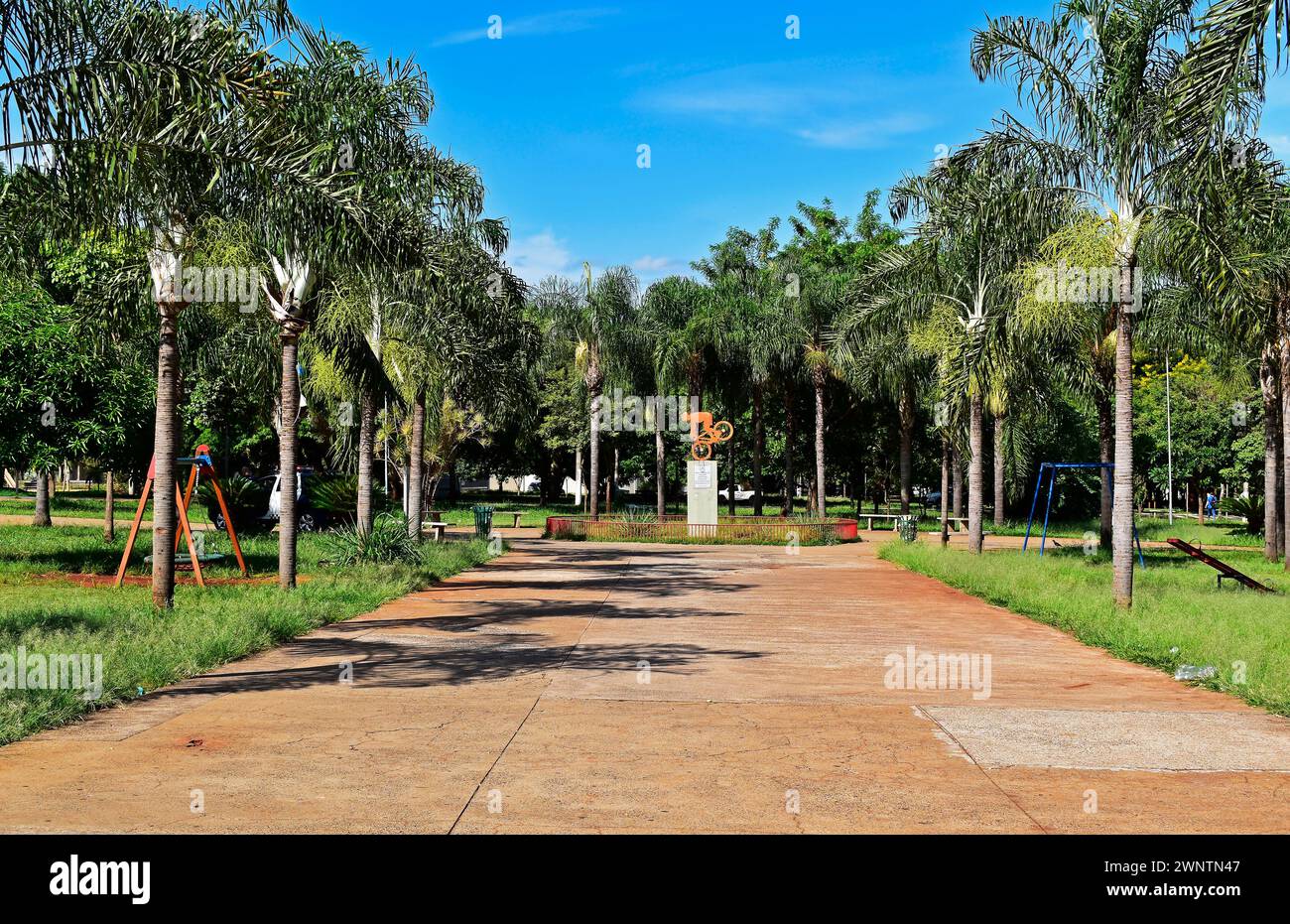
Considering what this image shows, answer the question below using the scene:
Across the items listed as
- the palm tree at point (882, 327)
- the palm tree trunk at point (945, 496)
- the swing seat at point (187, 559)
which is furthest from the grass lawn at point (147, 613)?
the palm tree trunk at point (945, 496)

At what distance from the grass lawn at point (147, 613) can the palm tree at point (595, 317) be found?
16658mm

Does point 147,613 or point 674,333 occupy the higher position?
point 674,333

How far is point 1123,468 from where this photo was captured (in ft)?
49.8

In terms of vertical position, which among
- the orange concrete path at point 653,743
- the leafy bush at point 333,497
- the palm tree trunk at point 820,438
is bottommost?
the orange concrete path at point 653,743

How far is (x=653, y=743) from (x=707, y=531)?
89.0 feet

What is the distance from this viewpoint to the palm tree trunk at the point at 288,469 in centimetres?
1588

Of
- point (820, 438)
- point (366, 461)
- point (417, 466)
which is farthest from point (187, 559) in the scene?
point (820, 438)

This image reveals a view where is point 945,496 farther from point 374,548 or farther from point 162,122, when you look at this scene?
point 162,122

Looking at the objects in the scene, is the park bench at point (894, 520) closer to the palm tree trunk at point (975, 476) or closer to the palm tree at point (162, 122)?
the palm tree trunk at point (975, 476)

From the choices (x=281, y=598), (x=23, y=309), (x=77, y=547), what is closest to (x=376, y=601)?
(x=281, y=598)

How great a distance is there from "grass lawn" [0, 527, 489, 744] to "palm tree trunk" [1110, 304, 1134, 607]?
9.92 metres

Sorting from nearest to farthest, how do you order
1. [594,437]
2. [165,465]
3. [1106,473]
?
[165,465] < [1106,473] < [594,437]
